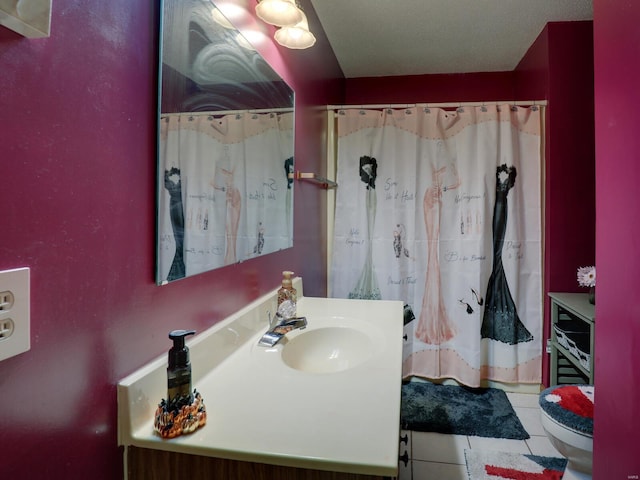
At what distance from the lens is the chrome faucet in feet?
3.78

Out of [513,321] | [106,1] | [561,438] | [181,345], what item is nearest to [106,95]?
[106,1]

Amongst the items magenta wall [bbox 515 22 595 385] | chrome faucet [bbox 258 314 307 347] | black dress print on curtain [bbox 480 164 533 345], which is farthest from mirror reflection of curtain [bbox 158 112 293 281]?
magenta wall [bbox 515 22 595 385]

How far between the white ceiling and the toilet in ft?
6.71

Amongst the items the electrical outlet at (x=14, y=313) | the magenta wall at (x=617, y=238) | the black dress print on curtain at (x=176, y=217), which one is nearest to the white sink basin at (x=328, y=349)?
the black dress print on curtain at (x=176, y=217)

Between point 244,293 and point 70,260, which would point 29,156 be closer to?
point 70,260

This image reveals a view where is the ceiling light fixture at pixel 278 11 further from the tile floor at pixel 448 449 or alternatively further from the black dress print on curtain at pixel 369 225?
the tile floor at pixel 448 449

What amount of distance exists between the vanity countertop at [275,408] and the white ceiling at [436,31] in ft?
6.42

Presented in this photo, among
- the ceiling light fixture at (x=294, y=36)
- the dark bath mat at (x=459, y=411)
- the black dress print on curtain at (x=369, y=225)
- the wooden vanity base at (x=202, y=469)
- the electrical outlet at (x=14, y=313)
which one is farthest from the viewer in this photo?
the black dress print on curtain at (x=369, y=225)

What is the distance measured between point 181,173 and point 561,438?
5.43 ft

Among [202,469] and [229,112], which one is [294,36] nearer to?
[229,112]

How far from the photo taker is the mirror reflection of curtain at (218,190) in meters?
0.85

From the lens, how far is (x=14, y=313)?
19.1 inches

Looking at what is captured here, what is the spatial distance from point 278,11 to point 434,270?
1.84 meters

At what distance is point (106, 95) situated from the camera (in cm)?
66
